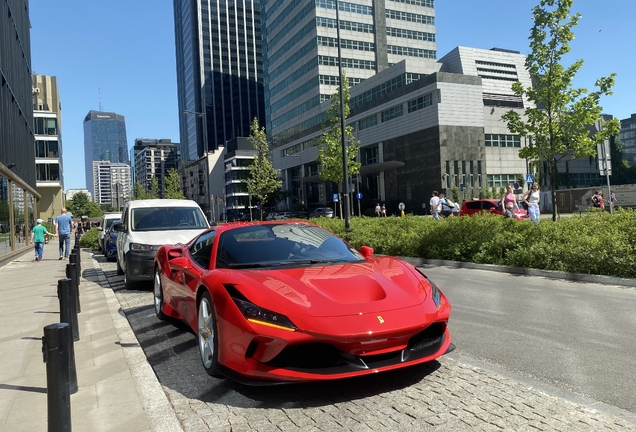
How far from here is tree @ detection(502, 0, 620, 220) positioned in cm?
1470

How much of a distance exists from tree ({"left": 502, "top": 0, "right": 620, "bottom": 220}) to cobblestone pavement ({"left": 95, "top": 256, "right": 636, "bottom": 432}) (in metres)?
12.6

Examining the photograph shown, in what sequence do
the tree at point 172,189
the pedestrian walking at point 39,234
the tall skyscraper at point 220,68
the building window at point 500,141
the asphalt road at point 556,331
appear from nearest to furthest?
the asphalt road at point 556,331 → the pedestrian walking at point 39,234 → the building window at point 500,141 → the tree at point 172,189 → the tall skyscraper at point 220,68

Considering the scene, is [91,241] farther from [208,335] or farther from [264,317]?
[264,317]

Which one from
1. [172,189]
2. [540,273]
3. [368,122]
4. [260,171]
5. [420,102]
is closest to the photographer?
[540,273]

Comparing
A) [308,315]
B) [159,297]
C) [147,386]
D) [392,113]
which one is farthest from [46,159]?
[308,315]

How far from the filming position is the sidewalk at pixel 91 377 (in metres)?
3.33

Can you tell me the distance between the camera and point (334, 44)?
247 feet

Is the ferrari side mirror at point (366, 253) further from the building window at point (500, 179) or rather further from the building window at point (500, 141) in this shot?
the building window at point (500, 141)

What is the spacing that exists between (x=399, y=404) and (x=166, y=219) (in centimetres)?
818

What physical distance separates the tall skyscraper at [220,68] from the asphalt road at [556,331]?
150498 millimetres

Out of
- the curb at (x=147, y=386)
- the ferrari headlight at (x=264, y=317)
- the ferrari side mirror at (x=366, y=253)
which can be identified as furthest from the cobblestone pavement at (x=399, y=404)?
the ferrari side mirror at (x=366, y=253)

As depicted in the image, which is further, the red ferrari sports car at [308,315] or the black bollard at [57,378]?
the red ferrari sports car at [308,315]

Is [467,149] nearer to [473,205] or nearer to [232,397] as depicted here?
[473,205]

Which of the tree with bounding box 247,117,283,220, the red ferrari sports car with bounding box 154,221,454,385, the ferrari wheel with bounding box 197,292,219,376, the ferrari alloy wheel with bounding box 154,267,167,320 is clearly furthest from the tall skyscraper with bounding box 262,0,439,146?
the ferrari wheel with bounding box 197,292,219,376
